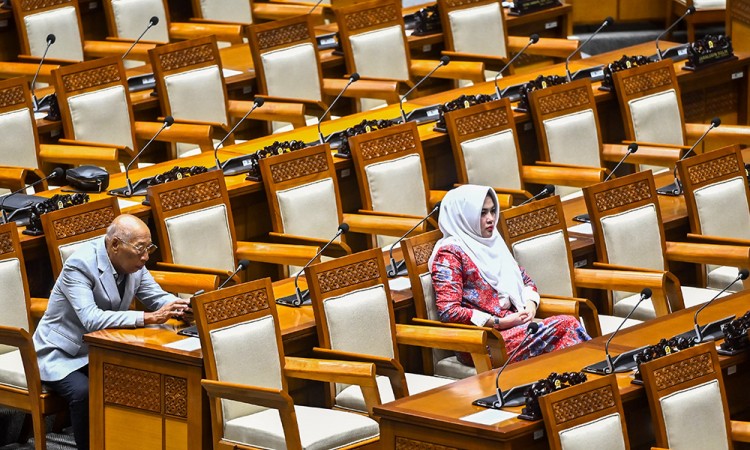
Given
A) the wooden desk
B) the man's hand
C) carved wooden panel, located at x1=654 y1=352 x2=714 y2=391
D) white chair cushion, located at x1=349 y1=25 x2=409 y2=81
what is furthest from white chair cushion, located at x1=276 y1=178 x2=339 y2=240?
carved wooden panel, located at x1=654 y1=352 x2=714 y2=391

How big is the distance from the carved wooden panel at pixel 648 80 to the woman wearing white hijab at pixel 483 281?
3.12ft

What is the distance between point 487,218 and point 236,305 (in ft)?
1.88

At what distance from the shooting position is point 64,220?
2910mm

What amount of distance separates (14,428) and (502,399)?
1089 mm

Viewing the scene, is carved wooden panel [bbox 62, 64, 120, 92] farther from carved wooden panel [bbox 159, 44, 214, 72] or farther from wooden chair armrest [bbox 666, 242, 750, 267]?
wooden chair armrest [bbox 666, 242, 750, 267]

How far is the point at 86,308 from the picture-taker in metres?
2.69

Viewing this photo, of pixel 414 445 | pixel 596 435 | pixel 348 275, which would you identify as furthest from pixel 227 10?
pixel 596 435

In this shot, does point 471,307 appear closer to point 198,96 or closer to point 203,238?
point 203,238

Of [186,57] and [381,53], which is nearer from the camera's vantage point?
[186,57]

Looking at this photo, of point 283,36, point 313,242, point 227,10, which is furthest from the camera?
point 227,10

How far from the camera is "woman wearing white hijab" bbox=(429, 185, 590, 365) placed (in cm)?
286

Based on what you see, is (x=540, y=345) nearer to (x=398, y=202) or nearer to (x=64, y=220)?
(x=398, y=202)

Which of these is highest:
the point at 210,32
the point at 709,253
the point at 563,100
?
the point at 210,32

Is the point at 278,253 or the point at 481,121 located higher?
the point at 481,121
